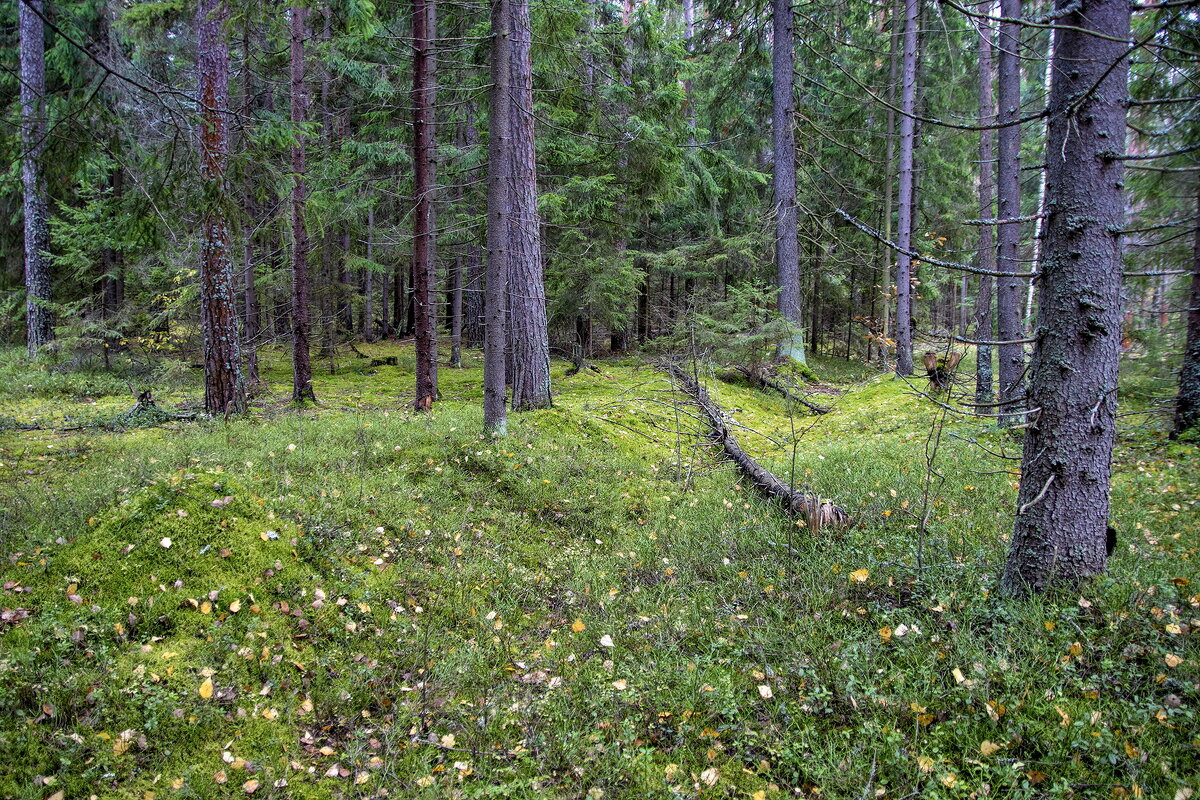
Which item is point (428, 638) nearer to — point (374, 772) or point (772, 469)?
point (374, 772)

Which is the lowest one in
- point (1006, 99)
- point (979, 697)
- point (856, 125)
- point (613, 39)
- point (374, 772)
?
point (374, 772)

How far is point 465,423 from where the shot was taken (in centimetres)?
804

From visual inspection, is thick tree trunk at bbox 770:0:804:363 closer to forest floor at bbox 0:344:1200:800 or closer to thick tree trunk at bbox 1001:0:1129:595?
forest floor at bbox 0:344:1200:800

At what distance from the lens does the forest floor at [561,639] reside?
2758 millimetres

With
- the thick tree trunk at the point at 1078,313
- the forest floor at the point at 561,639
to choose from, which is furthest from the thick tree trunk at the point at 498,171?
the thick tree trunk at the point at 1078,313

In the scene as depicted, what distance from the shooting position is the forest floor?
109 inches

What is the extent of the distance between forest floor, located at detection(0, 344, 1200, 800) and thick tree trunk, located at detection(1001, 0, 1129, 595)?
0.44 m

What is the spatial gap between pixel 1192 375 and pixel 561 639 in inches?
328

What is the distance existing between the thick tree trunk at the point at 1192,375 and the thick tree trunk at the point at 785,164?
7.20m

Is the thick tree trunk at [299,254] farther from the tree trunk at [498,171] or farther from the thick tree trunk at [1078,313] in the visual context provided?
the thick tree trunk at [1078,313]

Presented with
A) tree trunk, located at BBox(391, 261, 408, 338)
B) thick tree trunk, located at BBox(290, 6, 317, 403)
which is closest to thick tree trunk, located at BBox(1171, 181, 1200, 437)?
thick tree trunk, located at BBox(290, 6, 317, 403)

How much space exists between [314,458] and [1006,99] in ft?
37.7

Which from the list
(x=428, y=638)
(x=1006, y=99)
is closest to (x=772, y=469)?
(x=428, y=638)

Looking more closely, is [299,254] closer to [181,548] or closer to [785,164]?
[181,548]
